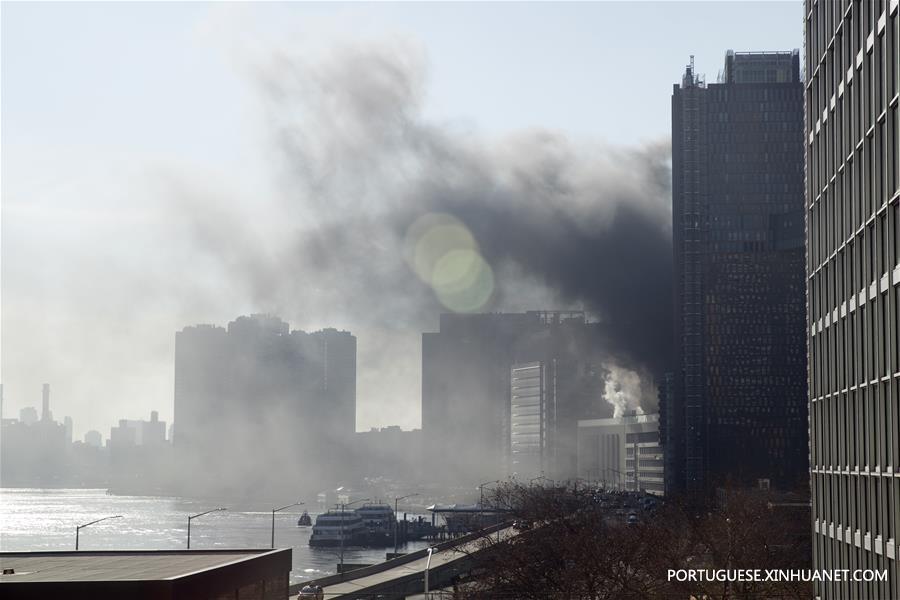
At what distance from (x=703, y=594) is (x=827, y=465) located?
64.0ft

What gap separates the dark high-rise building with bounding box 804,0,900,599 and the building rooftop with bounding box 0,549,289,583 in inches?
991

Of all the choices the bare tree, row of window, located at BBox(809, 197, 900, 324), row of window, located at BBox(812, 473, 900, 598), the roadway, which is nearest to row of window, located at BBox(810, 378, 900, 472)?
row of window, located at BBox(812, 473, 900, 598)

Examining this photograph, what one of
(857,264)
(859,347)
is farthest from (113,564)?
(857,264)

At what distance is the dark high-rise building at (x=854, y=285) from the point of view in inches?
1506

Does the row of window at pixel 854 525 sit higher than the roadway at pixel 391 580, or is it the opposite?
the row of window at pixel 854 525

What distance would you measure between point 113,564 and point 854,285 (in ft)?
108

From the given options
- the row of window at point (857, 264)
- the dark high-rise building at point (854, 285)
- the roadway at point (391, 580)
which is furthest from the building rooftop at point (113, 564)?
the roadway at point (391, 580)

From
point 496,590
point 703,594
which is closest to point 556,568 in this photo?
point 496,590

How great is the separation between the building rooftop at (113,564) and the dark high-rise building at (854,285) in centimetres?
2516

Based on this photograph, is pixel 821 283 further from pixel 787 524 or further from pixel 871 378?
pixel 787 524

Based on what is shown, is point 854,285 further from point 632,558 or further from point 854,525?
point 632,558

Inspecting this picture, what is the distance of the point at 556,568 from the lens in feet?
286

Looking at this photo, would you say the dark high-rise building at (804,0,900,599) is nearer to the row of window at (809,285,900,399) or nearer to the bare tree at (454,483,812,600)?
the row of window at (809,285,900,399)

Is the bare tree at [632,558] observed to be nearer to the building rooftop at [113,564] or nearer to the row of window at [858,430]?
the row of window at [858,430]
